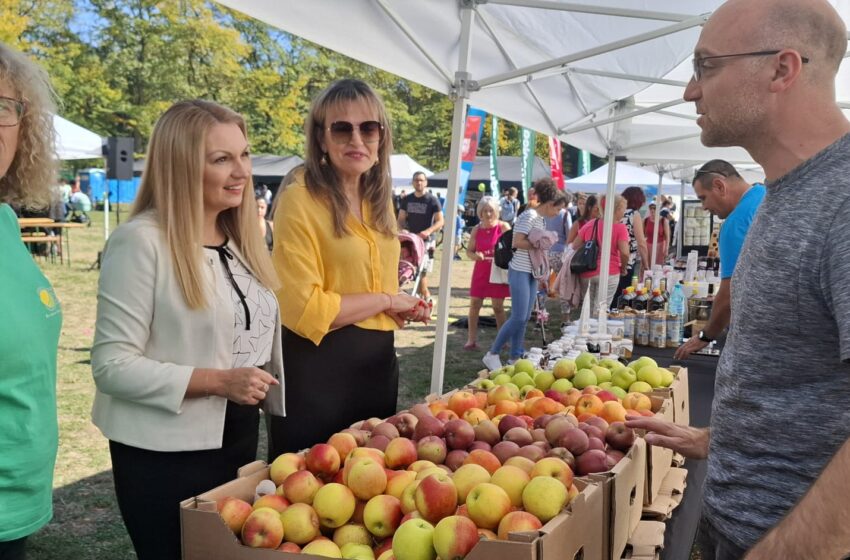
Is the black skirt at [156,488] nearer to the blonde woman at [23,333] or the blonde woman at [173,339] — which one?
the blonde woman at [173,339]

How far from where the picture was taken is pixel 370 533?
6.33ft

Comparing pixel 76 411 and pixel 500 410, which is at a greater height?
pixel 500 410

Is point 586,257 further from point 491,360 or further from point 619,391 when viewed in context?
point 619,391

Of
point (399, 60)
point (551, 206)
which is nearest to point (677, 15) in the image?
point (399, 60)

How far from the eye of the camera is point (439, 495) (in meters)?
1.87

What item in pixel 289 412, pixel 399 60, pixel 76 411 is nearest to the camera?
pixel 289 412

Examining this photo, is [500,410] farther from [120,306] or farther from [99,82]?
[99,82]

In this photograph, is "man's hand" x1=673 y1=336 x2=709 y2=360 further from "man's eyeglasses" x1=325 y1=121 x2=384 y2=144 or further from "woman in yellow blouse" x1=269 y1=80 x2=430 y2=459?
"man's eyeglasses" x1=325 y1=121 x2=384 y2=144

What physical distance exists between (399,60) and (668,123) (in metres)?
5.48

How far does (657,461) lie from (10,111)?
2334 millimetres

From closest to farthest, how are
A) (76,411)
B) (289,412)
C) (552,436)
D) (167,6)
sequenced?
(552,436)
(289,412)
(76,411)
(167,6)

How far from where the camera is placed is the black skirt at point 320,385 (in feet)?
8.90

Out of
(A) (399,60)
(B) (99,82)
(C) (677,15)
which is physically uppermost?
(B) (99,82)

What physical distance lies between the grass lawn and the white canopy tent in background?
2.06 metres
